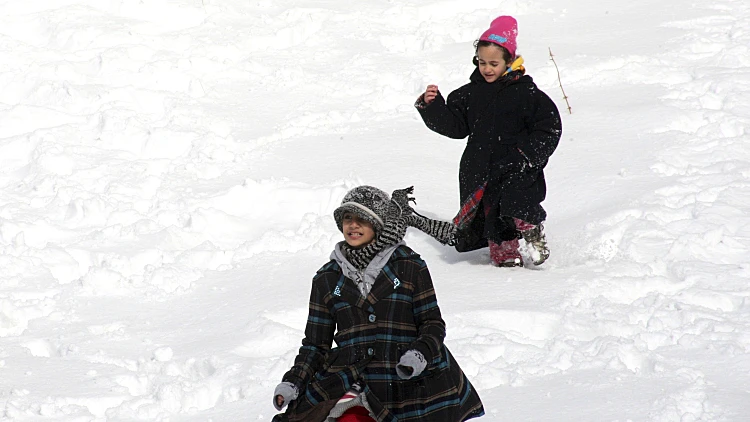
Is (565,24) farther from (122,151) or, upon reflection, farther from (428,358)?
(428,358)

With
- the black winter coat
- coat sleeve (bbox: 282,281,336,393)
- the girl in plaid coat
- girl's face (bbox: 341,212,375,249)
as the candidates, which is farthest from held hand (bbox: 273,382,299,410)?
the black winter coat

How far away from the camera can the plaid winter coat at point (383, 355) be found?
3289mm

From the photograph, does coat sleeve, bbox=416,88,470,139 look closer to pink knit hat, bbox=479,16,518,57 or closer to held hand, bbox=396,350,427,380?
pink knit hat, bbox=479,16,518,57

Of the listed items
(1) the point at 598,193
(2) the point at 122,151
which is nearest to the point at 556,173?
(1) the point at 598,193

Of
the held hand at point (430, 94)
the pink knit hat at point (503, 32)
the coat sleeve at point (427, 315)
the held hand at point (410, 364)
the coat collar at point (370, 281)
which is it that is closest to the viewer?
the held hand at point (410, 364)

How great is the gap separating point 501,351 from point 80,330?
2.35m

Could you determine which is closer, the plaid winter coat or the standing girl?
the plaid winter coat

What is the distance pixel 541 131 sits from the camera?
5566 millimetres

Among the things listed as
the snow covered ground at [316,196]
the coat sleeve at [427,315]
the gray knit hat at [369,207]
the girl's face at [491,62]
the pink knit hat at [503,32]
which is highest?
the pink knit hat at [503,32]

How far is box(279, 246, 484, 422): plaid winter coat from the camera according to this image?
3289mm

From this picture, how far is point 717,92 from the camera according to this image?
27.0 feet

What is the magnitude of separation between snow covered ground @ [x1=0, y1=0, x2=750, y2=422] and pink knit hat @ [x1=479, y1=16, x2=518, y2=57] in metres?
1.33

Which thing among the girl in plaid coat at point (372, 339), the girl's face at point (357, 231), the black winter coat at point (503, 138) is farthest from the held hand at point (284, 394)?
the black winter coat at point (503, 138)

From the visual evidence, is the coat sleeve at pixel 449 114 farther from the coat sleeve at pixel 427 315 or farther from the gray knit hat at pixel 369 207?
the coat sleeve at pixel 427 315
